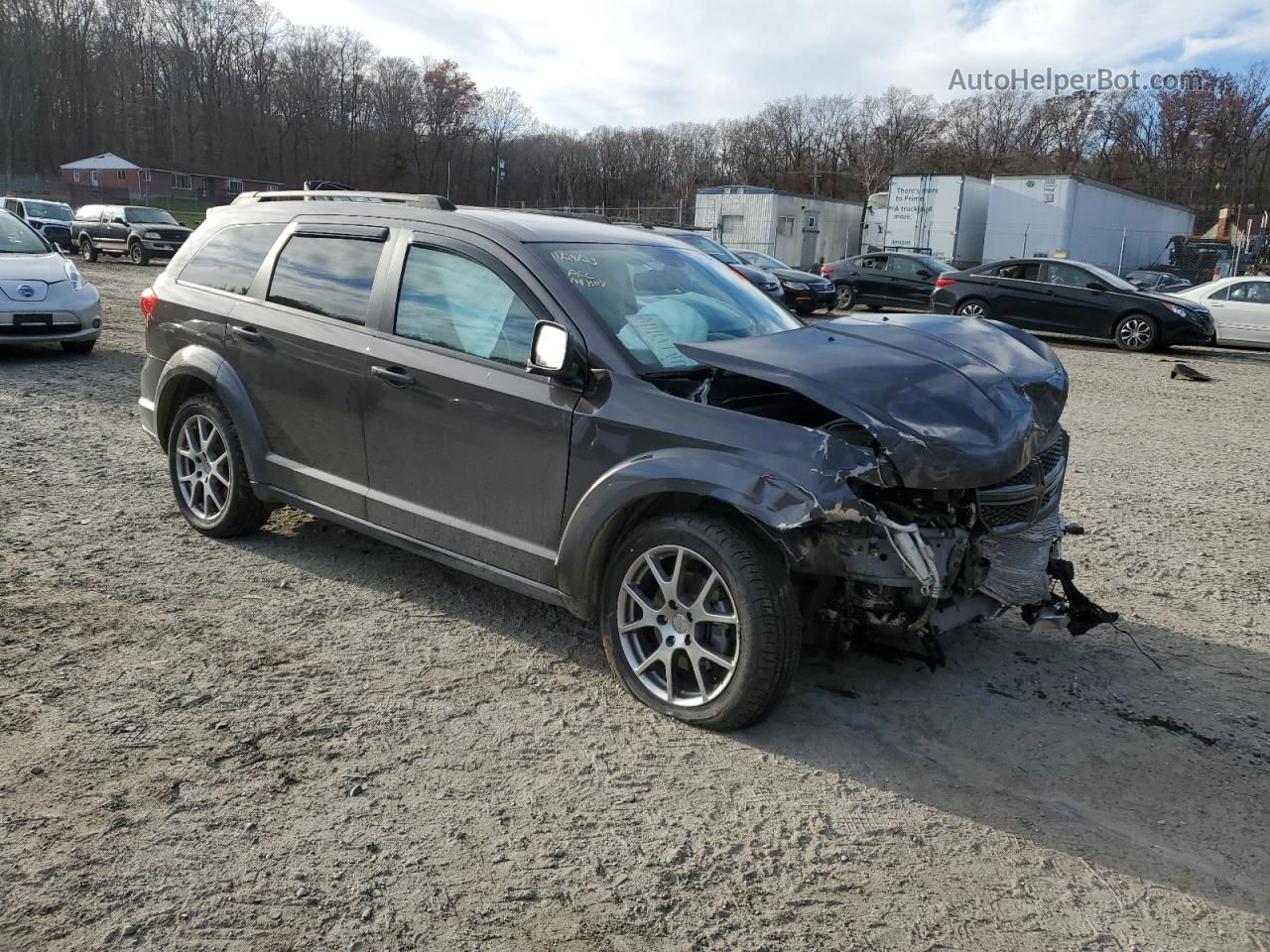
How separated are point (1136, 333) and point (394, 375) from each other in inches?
624

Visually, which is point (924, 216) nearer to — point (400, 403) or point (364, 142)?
point (400, 403)

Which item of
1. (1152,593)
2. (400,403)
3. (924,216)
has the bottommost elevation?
(1152,593)

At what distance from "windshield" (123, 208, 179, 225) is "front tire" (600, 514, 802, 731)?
28575mm

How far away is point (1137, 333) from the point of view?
1638cm

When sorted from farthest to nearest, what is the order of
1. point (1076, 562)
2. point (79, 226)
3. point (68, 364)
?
point (79, 226), point (68, 364), point (1076, 562)

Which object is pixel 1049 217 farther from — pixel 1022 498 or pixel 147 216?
pixel 1022 498

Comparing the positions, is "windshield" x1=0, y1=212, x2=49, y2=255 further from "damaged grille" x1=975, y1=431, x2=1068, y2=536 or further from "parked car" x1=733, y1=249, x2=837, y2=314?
"parked car" x1=733, y1=249, x2=837, y2=314

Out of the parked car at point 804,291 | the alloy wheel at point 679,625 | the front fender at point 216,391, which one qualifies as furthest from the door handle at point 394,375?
the parked car at point 804,291

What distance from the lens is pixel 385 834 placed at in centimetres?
279

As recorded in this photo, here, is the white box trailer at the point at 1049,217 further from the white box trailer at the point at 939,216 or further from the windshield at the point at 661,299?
the windshield at the point at 661,299

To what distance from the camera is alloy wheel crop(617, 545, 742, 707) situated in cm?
335

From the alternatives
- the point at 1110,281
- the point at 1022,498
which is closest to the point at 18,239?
the point at 1022,498

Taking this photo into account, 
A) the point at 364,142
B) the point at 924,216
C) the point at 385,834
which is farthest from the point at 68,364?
the point at 364,142

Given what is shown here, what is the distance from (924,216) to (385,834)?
35.4 meters
